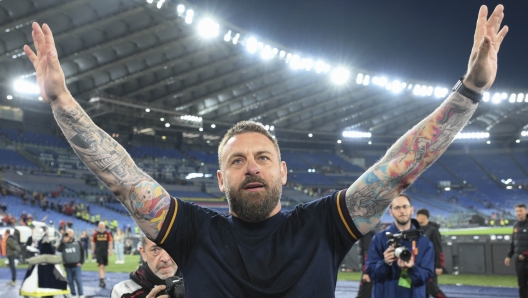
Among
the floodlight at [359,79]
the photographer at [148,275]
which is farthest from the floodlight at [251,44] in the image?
the photographer at [148,275]

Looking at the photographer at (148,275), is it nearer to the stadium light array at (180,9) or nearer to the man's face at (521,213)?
the man's face at (521,213)

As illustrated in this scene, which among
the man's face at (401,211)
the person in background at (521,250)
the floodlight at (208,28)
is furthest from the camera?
the floodlight at (208,28)

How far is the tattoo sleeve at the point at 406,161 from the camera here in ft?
7.75

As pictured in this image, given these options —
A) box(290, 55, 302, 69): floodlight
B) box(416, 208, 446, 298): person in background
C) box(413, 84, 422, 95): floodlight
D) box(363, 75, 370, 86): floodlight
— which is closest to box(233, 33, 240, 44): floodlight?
box(290, 55, 302, 69): floodlight

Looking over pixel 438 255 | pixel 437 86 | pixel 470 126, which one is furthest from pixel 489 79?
pixel 470 126

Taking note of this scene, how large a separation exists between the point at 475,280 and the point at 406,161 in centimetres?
1573

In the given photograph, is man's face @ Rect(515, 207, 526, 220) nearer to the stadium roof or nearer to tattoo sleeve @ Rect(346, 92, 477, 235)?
tattoo sleeve @ Rect(346, 92, 477, 235)

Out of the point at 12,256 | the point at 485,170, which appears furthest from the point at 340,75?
the point at 12,256

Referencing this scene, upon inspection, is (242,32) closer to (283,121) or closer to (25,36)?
(25,36)

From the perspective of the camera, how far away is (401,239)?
552cm

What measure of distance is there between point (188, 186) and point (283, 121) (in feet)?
41.9

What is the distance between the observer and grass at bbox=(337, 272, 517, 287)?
15062 mm

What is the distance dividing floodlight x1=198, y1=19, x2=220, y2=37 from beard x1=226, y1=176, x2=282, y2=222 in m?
29.4

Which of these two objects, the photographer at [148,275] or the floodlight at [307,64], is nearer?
the photographer at [148,275]
